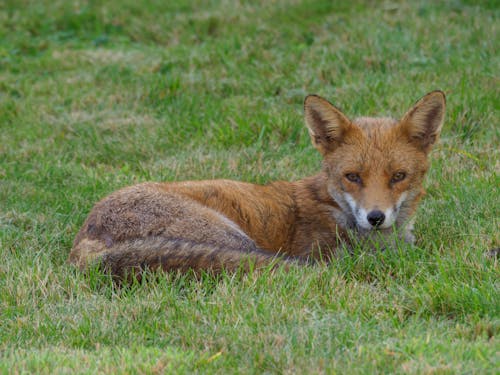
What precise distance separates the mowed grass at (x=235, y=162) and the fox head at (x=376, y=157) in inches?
13.1

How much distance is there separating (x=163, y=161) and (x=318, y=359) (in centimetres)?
435

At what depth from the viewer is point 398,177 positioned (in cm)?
547

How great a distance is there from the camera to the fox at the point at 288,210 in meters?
4.95

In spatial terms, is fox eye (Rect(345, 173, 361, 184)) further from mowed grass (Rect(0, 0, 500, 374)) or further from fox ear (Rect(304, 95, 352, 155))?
mowed grass (Rect(0, 0, 500, 374))

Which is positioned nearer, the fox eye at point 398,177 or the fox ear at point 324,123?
the fox eye at point 398,177

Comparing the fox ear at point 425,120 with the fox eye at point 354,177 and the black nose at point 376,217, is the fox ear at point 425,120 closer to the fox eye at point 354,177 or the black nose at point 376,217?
the fox eye at point 354,177

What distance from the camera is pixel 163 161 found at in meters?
7.76

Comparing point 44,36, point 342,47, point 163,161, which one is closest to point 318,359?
point 163,161

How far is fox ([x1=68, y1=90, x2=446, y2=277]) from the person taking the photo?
4.95 m

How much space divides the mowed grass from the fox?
0.20m

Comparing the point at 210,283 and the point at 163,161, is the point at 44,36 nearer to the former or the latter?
the point at 163,161

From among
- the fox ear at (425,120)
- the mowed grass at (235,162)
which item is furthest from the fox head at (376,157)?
the mowed grass at (235,162)

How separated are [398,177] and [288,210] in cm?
102

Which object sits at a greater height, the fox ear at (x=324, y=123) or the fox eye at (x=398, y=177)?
the fox ear at (x=324, y=123)
